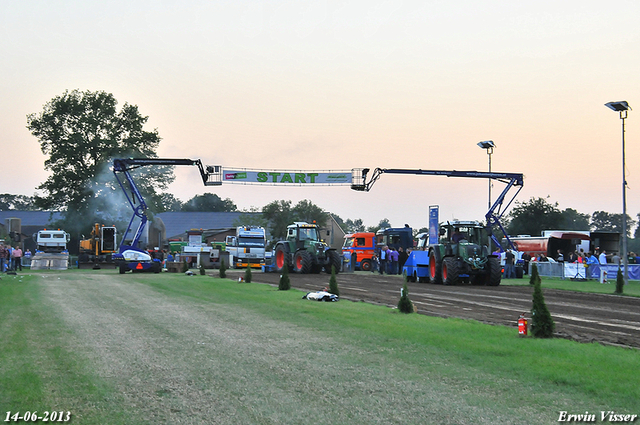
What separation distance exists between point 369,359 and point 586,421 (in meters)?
3.40

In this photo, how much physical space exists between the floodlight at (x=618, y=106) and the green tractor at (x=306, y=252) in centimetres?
1579

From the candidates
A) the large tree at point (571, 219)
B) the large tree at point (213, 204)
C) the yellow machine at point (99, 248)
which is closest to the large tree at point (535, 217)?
the large tree at point (571, 219)

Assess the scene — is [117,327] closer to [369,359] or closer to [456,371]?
[369,359]

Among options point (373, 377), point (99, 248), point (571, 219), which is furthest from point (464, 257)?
point (571, 219)

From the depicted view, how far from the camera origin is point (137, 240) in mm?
42062

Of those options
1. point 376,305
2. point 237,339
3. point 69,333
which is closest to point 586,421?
point 237,339

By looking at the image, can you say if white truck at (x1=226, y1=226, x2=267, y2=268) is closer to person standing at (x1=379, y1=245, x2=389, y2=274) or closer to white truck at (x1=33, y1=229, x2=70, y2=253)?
person standing at (x1=379, y1=245, x2=389, y2=274)

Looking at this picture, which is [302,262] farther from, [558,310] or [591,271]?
[558,310]

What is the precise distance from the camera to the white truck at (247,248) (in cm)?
4891

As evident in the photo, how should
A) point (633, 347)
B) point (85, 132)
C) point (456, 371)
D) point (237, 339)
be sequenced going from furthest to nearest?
1. point (85, 132)
2. point (237, 339)
3. point (633, 347)
4. point (456, 371)

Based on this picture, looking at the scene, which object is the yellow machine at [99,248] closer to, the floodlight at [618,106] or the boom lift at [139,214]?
the boom lift at [139,214]

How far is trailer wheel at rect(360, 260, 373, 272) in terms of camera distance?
49.1 metres

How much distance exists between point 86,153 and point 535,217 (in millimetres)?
48615

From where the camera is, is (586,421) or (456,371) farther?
(456,371)
